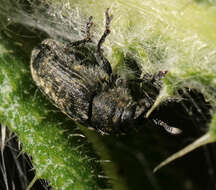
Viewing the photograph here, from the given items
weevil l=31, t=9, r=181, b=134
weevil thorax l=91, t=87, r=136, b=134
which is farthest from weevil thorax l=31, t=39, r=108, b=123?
weevil thorax l=91, t=87, r=136, b=134

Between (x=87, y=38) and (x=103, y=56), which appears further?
(x=87, y=38)

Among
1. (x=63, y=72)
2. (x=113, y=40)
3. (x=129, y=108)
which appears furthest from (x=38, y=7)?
(x=129, y=108)

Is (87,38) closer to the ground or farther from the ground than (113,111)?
farther from the ground

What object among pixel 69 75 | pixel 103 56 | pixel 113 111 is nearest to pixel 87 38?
pixel 103 56

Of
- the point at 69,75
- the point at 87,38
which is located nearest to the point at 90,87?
the point at 69,75

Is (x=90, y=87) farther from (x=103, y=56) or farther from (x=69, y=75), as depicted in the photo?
(x=103, y=56)

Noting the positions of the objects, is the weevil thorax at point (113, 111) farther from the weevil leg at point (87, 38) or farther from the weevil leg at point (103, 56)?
the weevil leg at point (87, 38)

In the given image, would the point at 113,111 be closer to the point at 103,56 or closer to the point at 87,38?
the point at 103,56

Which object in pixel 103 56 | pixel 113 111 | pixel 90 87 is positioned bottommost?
pixel 113 111
